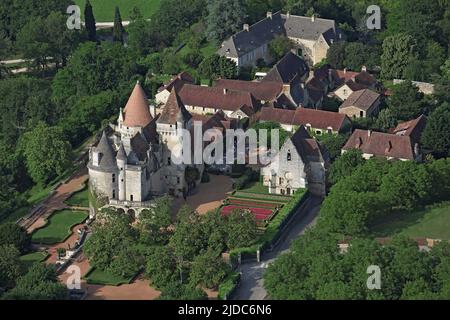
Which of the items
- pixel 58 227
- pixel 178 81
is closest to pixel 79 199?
pixel 58 227

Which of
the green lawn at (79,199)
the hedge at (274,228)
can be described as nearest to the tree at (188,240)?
the hedge at (274,228)

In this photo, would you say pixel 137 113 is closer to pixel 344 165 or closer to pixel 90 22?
pixel 344 165

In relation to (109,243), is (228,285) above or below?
below

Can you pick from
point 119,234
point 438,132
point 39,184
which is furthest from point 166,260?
point 438,132

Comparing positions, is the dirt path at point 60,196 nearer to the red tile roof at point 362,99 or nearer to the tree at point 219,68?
the tree at point 219,68

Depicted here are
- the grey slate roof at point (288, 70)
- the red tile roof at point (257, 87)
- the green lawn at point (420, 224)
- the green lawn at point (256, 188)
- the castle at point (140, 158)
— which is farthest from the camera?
the grey slate roof at point (288, 70)

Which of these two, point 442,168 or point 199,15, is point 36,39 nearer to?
point 199,15

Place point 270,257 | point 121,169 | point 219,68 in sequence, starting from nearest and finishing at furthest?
point 270,257
point 121,169
point 219,68
